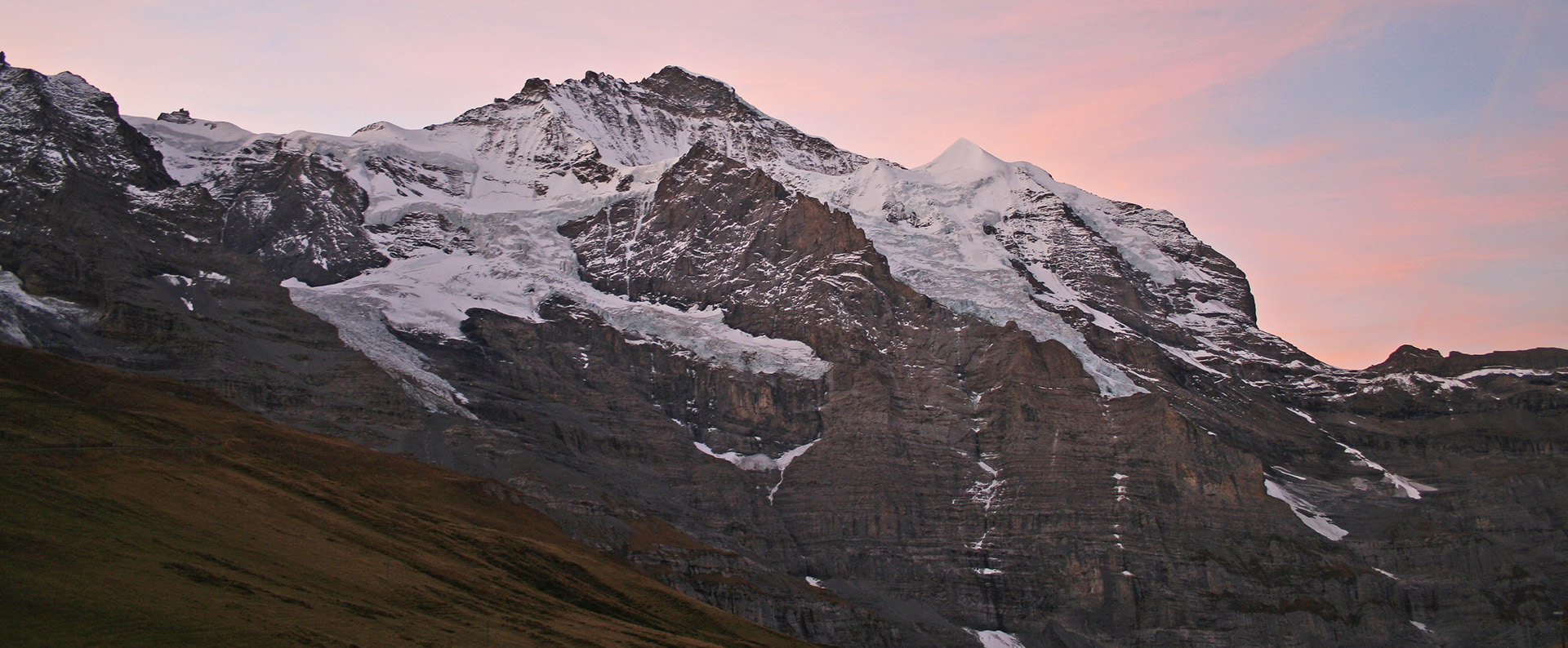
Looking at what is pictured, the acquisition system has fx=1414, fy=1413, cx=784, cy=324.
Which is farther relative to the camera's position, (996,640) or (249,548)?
(996,640)

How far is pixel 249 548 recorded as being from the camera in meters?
84.3

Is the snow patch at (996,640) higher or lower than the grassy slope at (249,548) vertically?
lower

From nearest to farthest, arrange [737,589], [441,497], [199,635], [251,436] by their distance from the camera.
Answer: [199,635]
[251,436]
[441,497]
[737,589]

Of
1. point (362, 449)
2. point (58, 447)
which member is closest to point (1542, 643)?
point (362, 449)

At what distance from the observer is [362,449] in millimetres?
168750

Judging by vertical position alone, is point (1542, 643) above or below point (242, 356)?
below

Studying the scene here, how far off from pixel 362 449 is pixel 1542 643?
533ft

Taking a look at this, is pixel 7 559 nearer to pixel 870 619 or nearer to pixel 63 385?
pixel 63 385

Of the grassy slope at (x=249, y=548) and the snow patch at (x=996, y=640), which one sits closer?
the grassy slope at (x=249, y=548)

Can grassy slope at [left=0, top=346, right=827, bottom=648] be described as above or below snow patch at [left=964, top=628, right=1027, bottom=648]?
above

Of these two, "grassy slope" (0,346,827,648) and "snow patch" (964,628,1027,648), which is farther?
"snow patch" (964,628,1027,648)

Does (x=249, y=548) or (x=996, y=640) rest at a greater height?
(x=249, y=548)

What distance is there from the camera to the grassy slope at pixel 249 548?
65000 mm

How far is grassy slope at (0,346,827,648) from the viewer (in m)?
65.0
